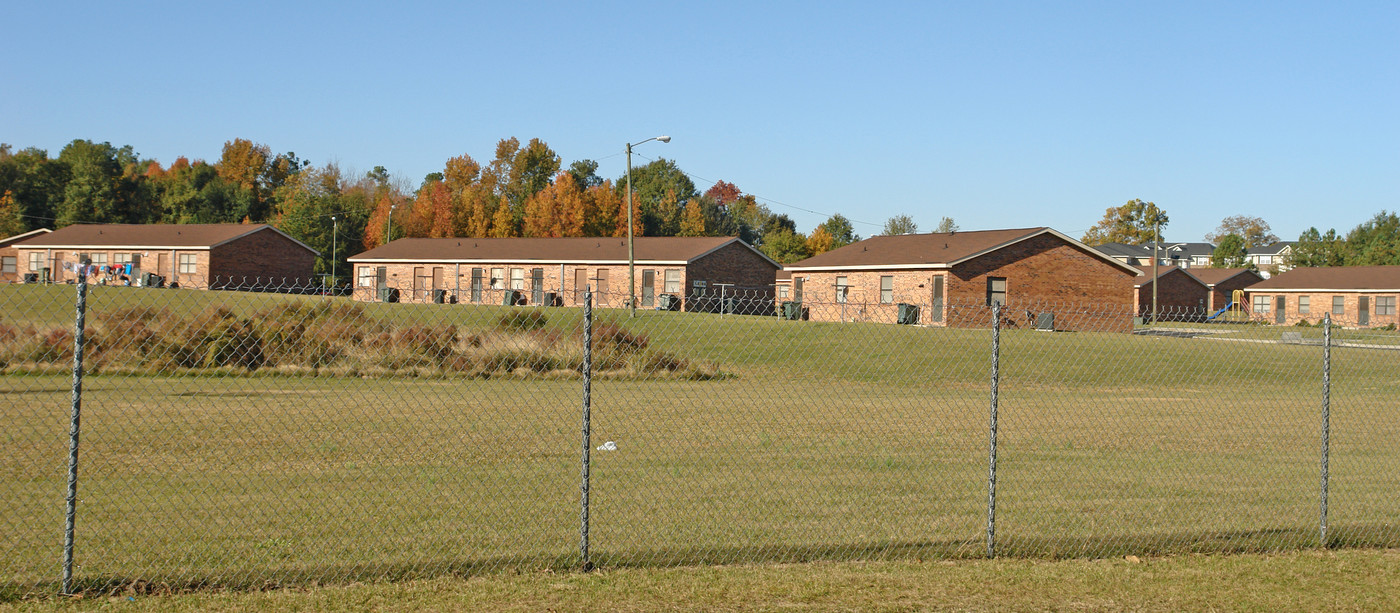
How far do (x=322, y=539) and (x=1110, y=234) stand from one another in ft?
408

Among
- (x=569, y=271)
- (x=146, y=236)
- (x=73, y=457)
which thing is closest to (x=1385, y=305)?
(x=569, y=271)

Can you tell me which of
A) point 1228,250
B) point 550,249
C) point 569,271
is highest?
point 1228,250

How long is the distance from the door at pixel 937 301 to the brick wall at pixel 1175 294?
29.3 meters

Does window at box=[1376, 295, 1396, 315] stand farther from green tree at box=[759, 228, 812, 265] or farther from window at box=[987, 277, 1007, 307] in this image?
green tree at box=[759, 228, 812, 265]

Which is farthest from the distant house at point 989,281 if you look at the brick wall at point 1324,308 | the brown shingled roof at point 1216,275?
the brown shingled roof at point 1216,275

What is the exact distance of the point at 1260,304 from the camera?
70.2 m

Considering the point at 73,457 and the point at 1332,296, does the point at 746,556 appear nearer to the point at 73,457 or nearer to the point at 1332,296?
the point at 73,457

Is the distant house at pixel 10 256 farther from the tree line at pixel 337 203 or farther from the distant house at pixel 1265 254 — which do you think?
the distant house at pixel 1265 254

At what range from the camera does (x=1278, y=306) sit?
69.1 meters

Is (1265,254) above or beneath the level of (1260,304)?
above

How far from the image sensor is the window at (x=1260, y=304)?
69938 mm

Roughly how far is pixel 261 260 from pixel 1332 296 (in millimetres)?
62800

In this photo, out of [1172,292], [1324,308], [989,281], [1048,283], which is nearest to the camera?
[989,281]

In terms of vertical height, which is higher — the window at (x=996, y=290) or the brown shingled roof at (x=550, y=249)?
the brown shingled roof at (x=550, y=249)
